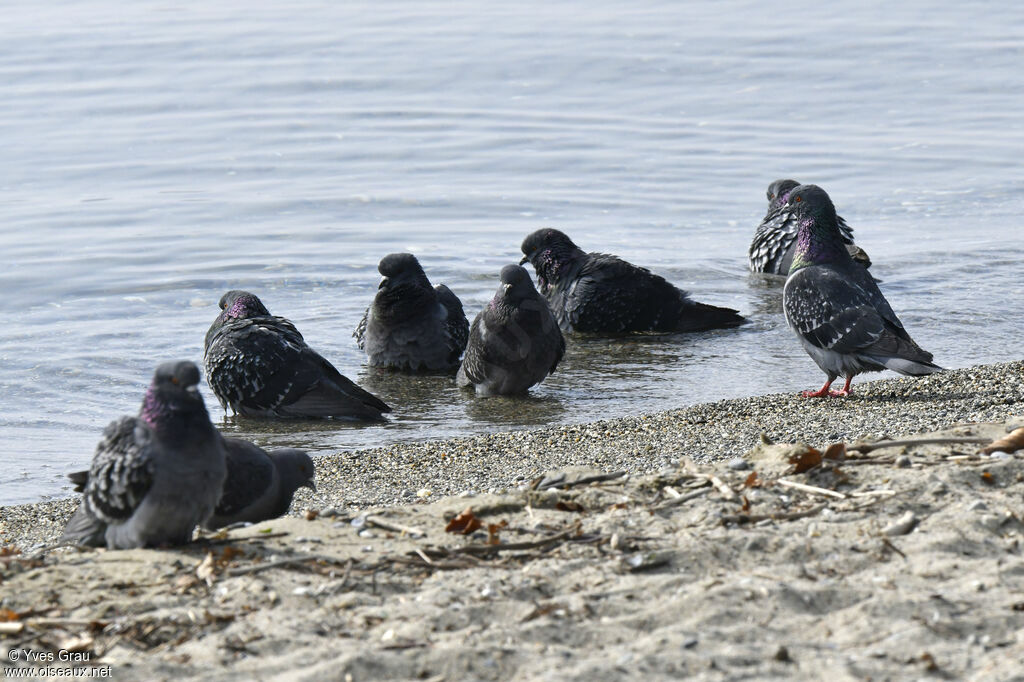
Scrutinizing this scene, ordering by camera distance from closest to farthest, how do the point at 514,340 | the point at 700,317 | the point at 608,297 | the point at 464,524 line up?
the point at 464,524, the point at 514,340, the point at 608,297, the point at 700,317

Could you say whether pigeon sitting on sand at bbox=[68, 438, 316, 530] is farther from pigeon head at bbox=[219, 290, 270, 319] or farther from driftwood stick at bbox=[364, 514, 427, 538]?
pigeon head at bbox=[219, 290, 270, 319]

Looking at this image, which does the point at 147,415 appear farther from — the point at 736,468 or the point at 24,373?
the point at 24,373

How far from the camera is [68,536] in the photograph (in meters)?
5.36

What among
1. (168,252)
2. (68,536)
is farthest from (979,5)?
(68,536)

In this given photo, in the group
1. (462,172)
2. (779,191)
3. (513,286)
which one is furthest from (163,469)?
(462,172)

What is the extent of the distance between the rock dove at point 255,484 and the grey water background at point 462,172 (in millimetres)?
1927

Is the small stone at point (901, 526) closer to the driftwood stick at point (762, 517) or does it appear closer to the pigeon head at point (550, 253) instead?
the driftwood stick at point (762, 517)

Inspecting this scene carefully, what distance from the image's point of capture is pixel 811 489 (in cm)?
495

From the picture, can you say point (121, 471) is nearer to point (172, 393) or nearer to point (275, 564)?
point (172, 393)

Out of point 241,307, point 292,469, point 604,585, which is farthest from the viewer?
point 241,307

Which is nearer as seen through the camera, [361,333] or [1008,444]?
[1008,444]

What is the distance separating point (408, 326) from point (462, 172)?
7.83 metres

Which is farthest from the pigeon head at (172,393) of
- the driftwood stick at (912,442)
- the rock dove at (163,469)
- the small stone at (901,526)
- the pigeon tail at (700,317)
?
the pigeon tail at (700,317)

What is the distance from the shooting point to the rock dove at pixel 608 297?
11.0m
